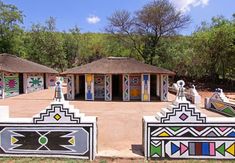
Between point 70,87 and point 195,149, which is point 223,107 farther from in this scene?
point 70,87

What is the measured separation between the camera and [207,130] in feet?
21.4

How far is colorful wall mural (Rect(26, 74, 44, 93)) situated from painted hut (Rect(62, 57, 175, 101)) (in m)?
9.56

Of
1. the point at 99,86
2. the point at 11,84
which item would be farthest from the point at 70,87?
the point at 11,84

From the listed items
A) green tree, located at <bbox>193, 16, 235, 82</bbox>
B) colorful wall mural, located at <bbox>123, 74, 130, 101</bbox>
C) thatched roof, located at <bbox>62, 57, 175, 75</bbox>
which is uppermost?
green tree, located at <bbox>193, 16, 235, 82</bbox>

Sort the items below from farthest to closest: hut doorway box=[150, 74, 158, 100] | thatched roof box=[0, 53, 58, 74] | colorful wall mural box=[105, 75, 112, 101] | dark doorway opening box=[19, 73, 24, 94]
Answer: dark doorway opening box=[19, 73, 24, 94] → thatched roof box=[0, 53, 58, 74] → hut doorway box=[150, 74, 158, 100] → colorful wall mural box=[105, 75, 112, 101]

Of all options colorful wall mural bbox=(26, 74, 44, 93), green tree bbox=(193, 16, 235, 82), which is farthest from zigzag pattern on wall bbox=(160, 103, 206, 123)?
green tree bbox=(193, 16, 235, 82)

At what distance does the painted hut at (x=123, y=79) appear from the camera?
20.6 meters

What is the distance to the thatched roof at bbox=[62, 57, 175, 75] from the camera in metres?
20.5

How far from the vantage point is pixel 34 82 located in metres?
31.6

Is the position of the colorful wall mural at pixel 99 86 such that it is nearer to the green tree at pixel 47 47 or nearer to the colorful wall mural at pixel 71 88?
the colorful wall mural at pixel 71 88

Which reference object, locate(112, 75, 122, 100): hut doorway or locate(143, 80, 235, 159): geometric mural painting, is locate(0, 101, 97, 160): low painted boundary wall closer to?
locate(143, 80, 235, 159): geometric mural painting

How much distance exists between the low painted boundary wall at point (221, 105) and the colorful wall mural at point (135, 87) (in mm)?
5689

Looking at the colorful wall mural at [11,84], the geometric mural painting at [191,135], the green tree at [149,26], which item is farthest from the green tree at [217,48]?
the geometric mural painting at [191,135]

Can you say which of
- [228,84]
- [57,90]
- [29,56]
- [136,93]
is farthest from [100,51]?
[57,90]
